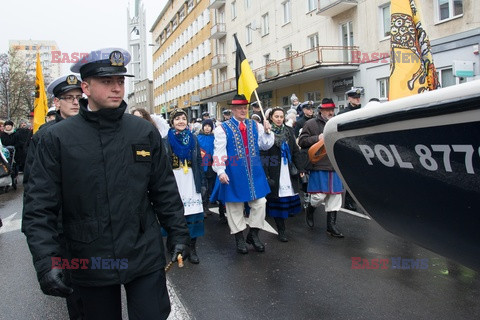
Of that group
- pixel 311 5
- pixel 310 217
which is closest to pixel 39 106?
pixel 310 217

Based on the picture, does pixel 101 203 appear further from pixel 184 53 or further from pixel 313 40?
pixel 184 53

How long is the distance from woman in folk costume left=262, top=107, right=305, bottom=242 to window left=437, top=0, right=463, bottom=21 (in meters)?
13.1

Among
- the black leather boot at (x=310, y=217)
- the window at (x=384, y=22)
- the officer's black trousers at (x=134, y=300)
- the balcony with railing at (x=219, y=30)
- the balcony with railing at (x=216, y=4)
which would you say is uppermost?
the balcony with railing at (x=216, y=4)

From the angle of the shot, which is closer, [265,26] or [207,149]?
[207,149]

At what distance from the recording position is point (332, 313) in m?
3.58

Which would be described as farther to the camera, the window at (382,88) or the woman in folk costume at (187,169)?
the window at (382,88)

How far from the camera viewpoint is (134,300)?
2.32m

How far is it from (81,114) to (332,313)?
2549 mm

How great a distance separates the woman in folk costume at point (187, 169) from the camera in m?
5.20

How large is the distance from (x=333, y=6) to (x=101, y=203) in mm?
21595

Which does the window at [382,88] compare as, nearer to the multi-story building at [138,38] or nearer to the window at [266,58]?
the window at [266,58]

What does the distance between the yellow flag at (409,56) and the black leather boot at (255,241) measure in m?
2.45

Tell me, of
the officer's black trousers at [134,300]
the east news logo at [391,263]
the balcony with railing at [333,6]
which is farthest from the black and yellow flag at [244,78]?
the balcony with railing at [333,6]

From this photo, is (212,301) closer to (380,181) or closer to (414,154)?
(380,181)
